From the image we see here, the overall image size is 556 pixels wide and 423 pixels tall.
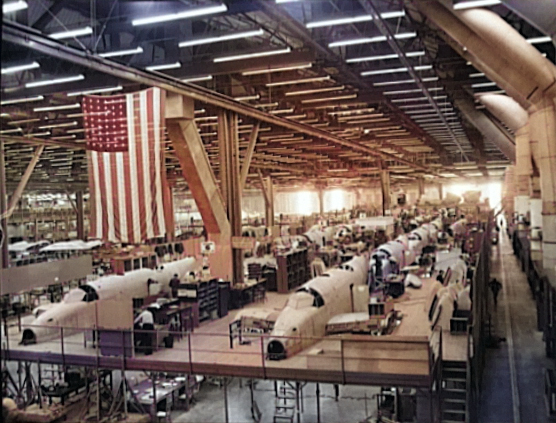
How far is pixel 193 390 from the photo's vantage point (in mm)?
10672

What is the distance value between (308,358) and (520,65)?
7.71 metres

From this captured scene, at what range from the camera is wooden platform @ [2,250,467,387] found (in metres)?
8.66

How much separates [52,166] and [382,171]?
24.3 ft

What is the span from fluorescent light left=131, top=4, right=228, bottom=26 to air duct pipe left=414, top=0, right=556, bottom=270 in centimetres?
429

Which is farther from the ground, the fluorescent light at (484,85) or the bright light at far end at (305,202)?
the fluorescent light at (484,85)

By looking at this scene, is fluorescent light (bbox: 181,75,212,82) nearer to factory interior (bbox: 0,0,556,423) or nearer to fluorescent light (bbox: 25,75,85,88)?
factory interior (bbox: 0,0,556,423)

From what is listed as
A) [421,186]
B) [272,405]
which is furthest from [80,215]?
[421,186]

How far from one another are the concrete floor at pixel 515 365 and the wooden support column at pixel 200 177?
6.56 metres

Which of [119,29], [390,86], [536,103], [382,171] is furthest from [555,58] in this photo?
[119,29]

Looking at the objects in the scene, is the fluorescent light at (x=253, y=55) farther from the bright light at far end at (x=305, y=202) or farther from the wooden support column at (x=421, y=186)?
the wooden support column at (x=421, y=186)

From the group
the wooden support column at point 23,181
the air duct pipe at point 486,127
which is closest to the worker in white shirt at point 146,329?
the wooden support column at point 23,181

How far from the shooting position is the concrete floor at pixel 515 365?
35.0 ft

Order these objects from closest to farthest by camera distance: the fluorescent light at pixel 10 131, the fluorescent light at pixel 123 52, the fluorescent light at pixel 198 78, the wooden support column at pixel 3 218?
the wooden support column at pixel 3 218
the fluorescent light at pixel 10 131
the fluorescent light at pixel 123 52
the fluorescent light at pixel 198 78

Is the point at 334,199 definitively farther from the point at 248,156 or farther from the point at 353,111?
the point at 248,156
